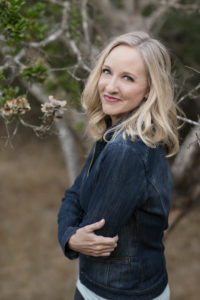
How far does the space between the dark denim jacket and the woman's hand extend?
3 cm

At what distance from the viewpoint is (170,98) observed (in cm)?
191

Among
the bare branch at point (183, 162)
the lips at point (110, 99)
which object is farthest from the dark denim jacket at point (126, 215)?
the bare branch at point (183, 162)

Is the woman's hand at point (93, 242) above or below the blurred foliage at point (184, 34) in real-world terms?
below

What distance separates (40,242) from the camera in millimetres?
6586

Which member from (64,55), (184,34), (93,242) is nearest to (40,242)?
(184,34)

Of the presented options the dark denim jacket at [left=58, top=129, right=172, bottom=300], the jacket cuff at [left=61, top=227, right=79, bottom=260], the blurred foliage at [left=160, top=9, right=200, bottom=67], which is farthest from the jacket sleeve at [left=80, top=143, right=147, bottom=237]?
the blurred foliage at [left=160, top=9, right=200, bottom=67]

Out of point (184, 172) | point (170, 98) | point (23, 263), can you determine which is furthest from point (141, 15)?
point (23, 263)

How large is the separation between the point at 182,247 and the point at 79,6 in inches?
192

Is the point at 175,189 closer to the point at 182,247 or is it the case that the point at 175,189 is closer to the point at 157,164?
the point at 157,164

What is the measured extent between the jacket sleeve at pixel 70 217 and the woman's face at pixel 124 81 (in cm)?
36

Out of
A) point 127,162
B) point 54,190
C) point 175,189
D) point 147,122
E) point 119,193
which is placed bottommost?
point 54,190

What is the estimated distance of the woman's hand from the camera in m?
1.71

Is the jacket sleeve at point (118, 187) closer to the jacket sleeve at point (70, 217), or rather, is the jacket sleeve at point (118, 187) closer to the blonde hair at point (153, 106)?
the blonde hair at point (153, 106)

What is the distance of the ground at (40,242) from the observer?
213 inches
